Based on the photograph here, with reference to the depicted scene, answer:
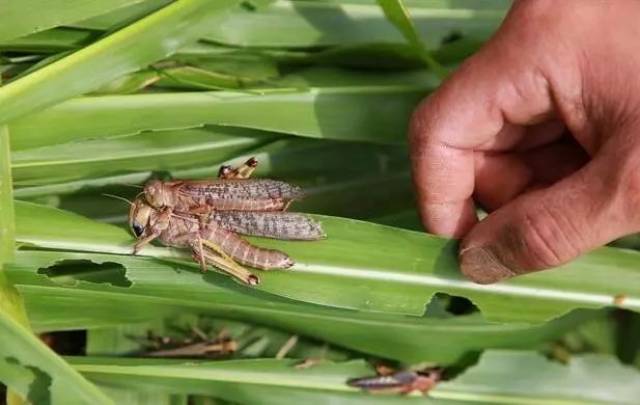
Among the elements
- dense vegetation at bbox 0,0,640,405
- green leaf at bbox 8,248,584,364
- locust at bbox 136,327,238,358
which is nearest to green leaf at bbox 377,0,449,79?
dense vegetation at bbox 0,0,640,405

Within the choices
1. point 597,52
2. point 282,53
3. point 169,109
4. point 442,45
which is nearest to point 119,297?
point 169,109

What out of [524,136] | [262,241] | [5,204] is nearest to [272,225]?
[262,241]

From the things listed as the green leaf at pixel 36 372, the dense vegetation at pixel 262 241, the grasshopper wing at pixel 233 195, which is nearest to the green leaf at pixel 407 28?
the dense vegetation at pixel 262 241

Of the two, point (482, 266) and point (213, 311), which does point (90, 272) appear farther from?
point (482, 266)

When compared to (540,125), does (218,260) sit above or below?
below

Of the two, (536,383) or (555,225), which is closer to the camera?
(555,225)

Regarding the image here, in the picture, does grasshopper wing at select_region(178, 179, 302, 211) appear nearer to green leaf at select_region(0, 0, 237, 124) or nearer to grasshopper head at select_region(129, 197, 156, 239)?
grasshopper head at select_region(129, 197, 156, 239)

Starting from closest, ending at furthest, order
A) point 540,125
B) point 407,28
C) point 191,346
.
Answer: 1. point 407,28
2. point 540,125
3. point 191,346

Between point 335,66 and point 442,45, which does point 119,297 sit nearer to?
point 335,66
